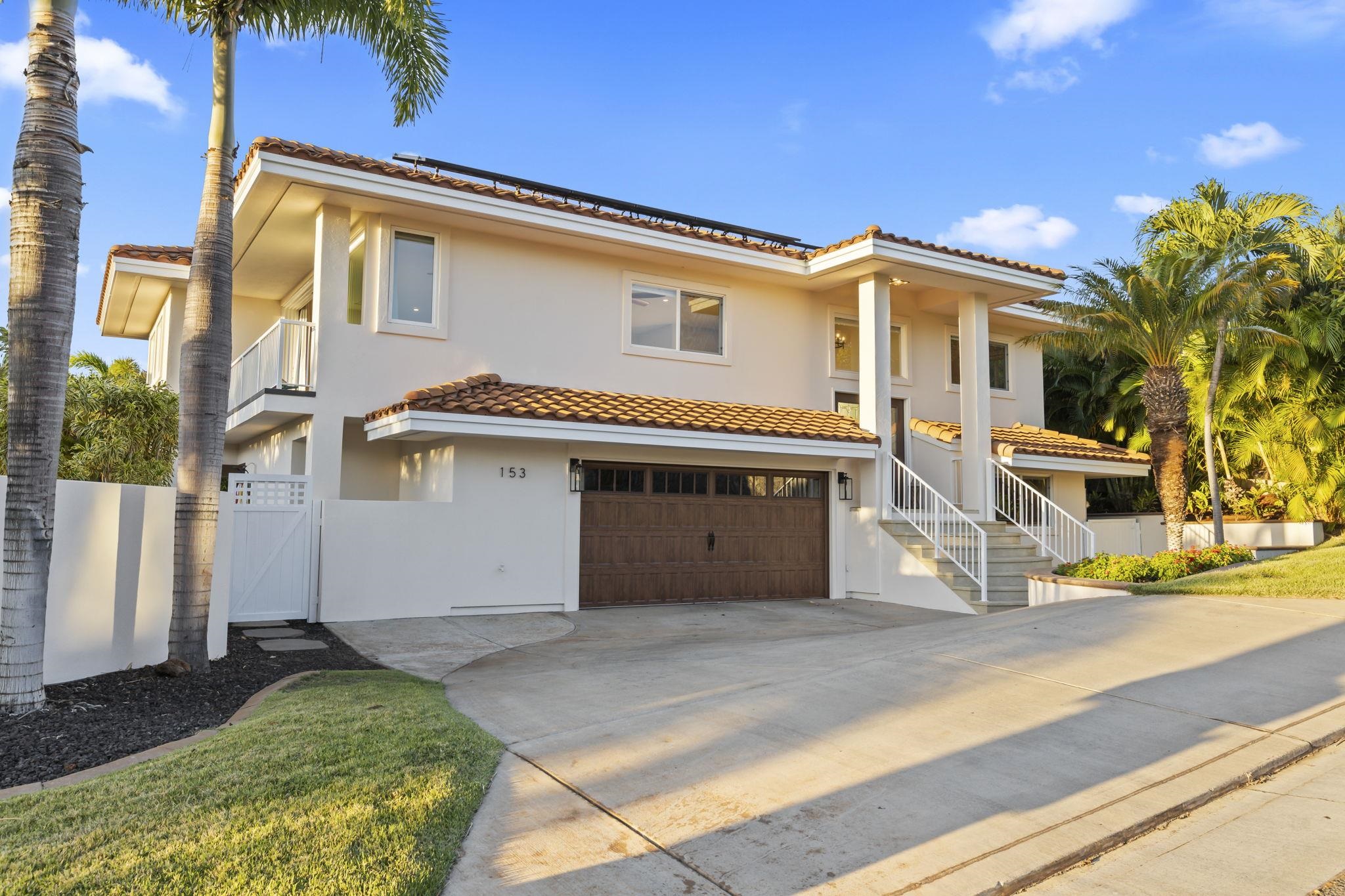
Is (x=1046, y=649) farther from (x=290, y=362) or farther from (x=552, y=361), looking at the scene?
(x=290, y=362)

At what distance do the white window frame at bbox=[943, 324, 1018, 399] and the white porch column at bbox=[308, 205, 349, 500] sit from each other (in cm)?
1166

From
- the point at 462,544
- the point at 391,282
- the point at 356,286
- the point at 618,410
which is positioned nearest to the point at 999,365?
the point at 618,410

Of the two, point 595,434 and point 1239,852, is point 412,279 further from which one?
point 1239,852

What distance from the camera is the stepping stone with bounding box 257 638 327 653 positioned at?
31.4 ft

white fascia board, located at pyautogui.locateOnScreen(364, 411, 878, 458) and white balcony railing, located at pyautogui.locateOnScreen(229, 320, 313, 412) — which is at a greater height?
white balcony railing, located at pyautogui.locateOnScreen(229, 320, 313, 412)

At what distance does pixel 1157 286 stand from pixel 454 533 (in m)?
11.9

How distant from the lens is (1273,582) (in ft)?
35.3

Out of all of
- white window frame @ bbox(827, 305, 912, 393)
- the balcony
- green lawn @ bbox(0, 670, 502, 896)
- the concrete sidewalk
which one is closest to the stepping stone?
the balcony

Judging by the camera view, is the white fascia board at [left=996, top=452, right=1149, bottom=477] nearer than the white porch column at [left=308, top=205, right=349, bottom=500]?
No

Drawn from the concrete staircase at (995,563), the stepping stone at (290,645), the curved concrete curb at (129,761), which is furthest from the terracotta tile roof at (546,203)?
the curved concrete curb at (129,761)

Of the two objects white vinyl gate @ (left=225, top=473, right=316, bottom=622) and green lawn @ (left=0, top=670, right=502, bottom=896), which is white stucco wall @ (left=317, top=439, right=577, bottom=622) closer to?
white vinyl gate @ (left=225, top=473, right=316, bottom=622)

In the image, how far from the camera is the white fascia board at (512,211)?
1187 centimetres

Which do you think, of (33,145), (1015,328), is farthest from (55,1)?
(1015,328)

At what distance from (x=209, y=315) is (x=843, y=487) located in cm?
1059
